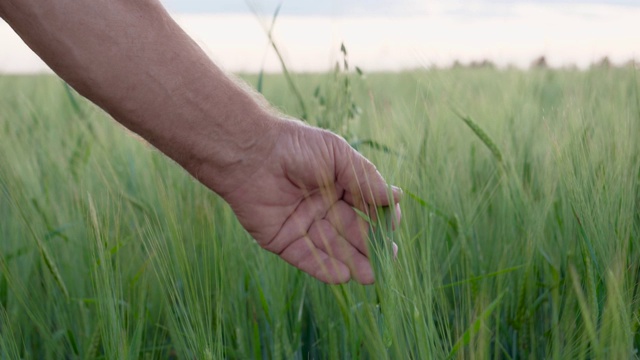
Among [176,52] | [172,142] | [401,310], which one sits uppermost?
[176,52]

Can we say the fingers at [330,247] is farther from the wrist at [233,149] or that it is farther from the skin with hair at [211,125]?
the wrist at [233,149]

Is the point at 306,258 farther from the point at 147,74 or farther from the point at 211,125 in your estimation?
the point at 147,74

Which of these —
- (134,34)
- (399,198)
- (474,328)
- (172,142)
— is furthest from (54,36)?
(474,328)

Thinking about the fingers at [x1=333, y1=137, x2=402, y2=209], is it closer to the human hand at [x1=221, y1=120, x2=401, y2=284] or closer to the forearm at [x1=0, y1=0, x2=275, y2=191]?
the human hand at [x1=221, y1=120, x2=401, y2=284]

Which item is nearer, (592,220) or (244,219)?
(592,220)

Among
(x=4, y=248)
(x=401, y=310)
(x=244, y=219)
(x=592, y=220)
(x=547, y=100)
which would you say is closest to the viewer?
(x=401, y=310)

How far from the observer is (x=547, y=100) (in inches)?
136

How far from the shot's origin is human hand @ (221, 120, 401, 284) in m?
1.01

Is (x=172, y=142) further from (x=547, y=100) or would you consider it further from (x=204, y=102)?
(x=547, y=100)

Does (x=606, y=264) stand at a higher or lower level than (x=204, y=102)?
lower

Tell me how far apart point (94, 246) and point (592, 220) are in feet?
2.00

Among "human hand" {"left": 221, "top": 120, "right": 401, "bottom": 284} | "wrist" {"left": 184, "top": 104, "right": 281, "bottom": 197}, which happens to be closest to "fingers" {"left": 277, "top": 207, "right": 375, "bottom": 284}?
"human hand" {"left": 221, "top": 120, "right": 401, "bottom": 284}

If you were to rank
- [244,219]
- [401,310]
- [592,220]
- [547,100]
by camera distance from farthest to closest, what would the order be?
[547,100] < [244,219] < [592,220] < [401,310]

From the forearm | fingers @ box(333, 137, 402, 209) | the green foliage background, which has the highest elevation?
the forearm
